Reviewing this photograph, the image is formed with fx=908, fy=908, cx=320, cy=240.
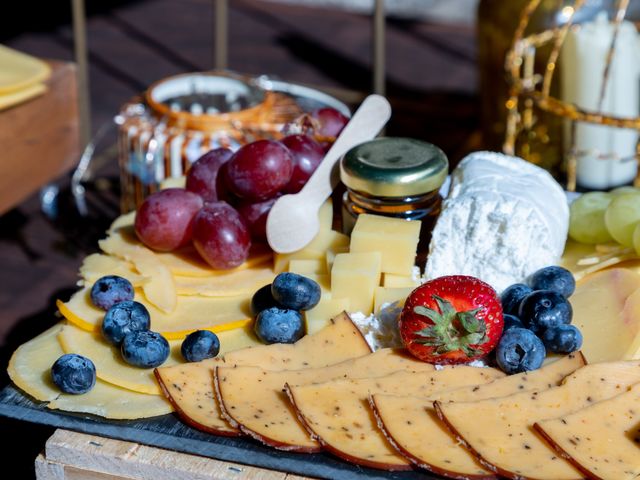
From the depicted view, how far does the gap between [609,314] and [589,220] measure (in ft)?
0.77

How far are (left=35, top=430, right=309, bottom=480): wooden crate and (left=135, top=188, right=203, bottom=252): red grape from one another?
1.33 ft

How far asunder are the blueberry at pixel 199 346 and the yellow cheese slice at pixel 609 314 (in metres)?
0.52

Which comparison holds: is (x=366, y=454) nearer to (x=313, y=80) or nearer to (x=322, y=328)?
(x=322, y=328)

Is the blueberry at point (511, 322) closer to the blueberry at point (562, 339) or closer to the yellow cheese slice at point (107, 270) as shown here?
the blueberry at point (562, 339)

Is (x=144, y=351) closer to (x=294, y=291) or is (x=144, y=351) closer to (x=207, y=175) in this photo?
(x=294, y=291)

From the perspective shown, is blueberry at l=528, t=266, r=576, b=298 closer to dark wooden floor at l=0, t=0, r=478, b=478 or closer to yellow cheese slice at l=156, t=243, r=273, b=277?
yellow cheese slice at l=156, t=243, r=273, b=277

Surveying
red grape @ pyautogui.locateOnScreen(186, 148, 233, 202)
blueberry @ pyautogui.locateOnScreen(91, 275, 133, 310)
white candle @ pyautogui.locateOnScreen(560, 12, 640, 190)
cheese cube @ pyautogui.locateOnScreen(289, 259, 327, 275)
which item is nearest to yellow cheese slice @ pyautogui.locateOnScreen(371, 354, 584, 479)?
cheese cube @ pyautogui.locateOnScreen(289, 259, 327, 275)

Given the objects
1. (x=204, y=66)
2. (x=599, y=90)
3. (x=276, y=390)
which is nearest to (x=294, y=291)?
(x=276, y=390)

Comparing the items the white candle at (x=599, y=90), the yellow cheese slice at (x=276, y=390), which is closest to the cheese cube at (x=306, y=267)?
the yellow cheese slice at (x=276, y=390)

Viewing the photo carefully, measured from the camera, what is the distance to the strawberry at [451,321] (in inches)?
45.6

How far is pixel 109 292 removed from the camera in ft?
4.43

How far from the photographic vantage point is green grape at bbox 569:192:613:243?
149 cm

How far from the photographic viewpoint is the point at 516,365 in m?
1.20

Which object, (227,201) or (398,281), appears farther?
(227,201)
